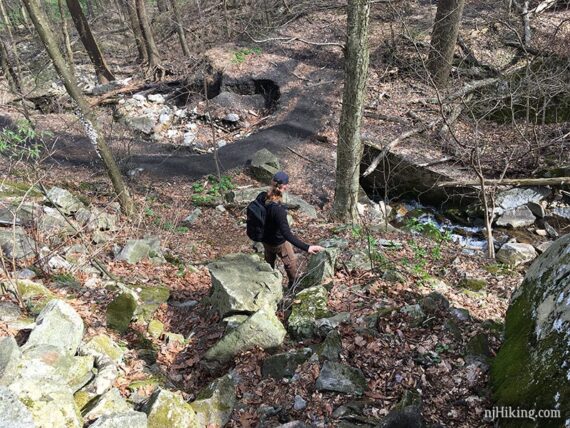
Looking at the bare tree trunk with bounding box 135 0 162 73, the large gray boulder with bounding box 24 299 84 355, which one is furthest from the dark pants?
the bare tree trunk with bounding box 135 0 162 73

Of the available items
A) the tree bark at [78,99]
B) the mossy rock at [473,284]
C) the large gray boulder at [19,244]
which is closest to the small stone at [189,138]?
the tree bark at [78,99]

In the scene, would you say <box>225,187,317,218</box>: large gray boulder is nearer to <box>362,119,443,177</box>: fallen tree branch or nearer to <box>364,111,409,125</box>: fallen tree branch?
<box>362,119,443,177</box>: fallen tree branch

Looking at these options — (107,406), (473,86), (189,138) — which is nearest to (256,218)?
(107,406)

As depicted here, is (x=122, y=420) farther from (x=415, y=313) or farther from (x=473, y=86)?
(x=473, y=86)

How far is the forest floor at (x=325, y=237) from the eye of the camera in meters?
4.24

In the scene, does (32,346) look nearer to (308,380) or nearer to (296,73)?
(308,380)

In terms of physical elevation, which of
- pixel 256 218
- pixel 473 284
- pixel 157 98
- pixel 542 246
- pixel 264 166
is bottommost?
pixel 542 246

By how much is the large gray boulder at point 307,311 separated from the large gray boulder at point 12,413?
289 centimetres

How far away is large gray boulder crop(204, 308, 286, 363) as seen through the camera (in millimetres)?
4922

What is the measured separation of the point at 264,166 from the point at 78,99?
6.22 metres

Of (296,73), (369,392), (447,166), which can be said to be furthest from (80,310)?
(296,73)

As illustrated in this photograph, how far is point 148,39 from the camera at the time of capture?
20.4 meters

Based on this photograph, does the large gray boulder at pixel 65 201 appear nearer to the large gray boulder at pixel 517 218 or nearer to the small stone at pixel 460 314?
the small stone at pixel 460 314

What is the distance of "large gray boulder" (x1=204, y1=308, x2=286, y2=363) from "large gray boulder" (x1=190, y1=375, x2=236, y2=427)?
58 centimetres
